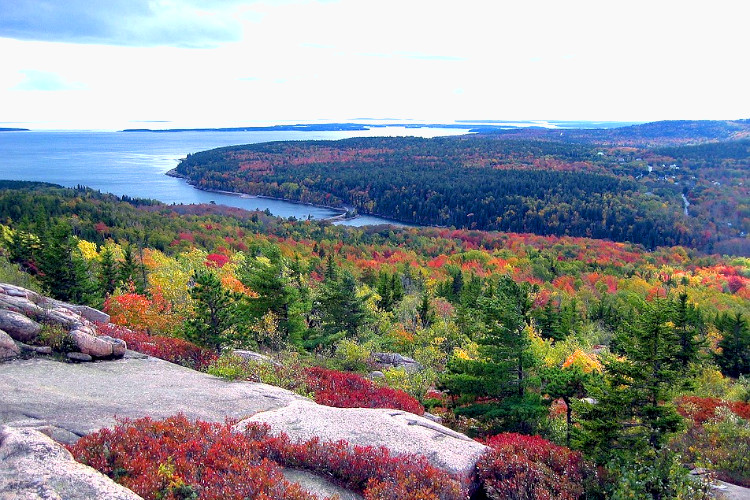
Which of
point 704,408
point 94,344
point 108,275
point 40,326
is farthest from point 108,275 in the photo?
point 704,408

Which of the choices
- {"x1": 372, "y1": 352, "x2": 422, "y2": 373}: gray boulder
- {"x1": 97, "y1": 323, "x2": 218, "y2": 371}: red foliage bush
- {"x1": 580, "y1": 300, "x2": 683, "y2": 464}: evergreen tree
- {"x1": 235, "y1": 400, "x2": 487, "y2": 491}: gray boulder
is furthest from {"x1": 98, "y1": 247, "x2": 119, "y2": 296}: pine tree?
{"x1": 580, "y1": 300, "x2": 683, "y2": 464}: evergreen tree

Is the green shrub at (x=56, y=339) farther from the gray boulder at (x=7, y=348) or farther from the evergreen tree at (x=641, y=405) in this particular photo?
the evergreen tree at (x=641, y=405)

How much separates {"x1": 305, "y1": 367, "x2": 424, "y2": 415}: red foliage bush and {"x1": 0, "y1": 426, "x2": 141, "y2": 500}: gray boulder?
8295 mm

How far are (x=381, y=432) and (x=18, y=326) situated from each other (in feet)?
39.2

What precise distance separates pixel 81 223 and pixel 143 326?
3093 inches

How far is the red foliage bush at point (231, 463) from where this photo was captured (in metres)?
9.35

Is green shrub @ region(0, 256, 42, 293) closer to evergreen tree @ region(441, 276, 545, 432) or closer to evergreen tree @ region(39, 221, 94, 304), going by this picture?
evergreen tree @ region(39, 221, 94, 304)

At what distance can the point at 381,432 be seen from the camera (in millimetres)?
13250

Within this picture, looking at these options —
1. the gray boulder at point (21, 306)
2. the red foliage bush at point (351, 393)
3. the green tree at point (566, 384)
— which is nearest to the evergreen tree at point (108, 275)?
the gray boulder at point (21, 306)

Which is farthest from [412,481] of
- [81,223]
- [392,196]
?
[392,196]

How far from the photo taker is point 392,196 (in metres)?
189

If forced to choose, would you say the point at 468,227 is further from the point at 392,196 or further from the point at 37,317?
the point at 37,317

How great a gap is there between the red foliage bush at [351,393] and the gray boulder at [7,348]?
9.01 m

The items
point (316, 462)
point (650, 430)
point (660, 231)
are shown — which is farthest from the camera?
point (660, 231)
